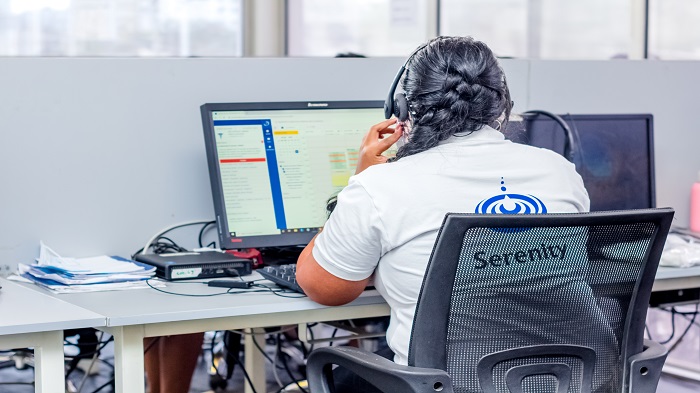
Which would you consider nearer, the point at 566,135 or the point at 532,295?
the point at 532,295

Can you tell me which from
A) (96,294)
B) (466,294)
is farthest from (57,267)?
(466,294)

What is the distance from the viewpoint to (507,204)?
1419mm

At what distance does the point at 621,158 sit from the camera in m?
2.42

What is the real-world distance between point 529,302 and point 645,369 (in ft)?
0.89

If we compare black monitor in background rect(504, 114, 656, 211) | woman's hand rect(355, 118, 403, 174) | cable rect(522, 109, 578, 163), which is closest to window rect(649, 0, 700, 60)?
black monitor in background rect(504, 114, 656, 211)

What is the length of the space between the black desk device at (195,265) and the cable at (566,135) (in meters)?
0.89

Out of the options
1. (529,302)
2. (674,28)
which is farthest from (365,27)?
(529,302)

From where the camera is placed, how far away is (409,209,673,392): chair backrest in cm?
123

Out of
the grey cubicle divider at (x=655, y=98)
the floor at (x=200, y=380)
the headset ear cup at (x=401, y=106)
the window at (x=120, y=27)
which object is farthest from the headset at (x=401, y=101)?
the window at (x=120, y=27)

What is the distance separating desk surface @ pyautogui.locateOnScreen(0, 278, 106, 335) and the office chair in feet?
1.56

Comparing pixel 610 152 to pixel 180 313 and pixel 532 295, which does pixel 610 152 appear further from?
pixel 180 313

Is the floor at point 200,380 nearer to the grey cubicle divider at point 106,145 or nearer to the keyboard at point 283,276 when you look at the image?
the grey cubicle divider at point 106,145

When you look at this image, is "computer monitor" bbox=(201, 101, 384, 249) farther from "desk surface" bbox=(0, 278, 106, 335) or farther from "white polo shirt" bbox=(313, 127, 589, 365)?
"white polo shirt" bbox=(313, 127, 589, 365)

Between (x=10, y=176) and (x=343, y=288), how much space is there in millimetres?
880
